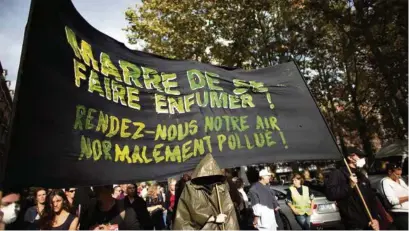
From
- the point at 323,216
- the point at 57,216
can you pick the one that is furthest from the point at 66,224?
the point at 323,216

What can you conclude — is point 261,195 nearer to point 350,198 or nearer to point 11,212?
point 350,198

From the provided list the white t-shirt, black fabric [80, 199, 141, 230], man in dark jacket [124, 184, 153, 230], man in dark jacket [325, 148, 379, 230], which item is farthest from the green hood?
the white t-shirt

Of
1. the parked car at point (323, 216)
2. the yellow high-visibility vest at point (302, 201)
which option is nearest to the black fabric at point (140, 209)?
the yellow high-visibility vest at point (302, 201)

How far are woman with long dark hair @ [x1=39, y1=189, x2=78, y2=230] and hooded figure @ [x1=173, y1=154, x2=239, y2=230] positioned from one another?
44.7 inches

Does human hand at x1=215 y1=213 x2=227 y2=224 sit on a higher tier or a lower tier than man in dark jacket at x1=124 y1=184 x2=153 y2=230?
lower

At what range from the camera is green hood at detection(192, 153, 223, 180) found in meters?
3.96

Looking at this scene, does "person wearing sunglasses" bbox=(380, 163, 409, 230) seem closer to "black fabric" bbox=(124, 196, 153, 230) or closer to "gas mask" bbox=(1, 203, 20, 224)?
"black fabric" bbox=(124, 196, 153, 230)

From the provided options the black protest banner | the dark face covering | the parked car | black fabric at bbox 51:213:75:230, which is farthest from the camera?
the parked car

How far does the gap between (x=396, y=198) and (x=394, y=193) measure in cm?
8

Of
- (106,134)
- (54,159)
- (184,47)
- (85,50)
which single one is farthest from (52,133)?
(184,47)

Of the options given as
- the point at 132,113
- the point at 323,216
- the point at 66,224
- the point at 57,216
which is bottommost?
the point at 323,216

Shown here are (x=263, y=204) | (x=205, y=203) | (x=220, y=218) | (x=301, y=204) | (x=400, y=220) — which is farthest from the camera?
(x=301, y=204)

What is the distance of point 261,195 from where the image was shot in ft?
21.0

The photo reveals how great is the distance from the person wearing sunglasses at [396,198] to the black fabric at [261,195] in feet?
5.89
